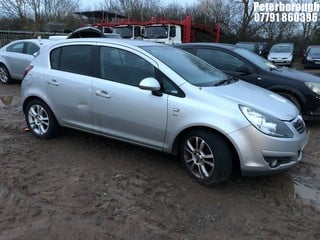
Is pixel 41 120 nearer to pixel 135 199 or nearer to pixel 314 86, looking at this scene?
pixel 135 199

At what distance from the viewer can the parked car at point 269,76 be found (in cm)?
724

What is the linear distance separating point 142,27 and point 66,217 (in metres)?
16.9

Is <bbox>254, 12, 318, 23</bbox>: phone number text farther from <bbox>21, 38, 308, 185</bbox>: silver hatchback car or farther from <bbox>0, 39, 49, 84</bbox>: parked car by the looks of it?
<bbox>21, 38, 308, 185</bbox>: silver hatchback car

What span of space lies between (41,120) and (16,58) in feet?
22.6

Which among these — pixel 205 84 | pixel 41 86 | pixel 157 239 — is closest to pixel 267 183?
pixel 205 84

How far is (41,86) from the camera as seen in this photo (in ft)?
19.2

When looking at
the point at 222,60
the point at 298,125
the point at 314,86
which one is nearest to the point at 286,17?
the point at 222,60

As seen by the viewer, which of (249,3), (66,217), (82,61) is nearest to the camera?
(66,217)

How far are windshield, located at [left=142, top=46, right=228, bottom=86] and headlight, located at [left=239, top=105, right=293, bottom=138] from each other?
2.52ft

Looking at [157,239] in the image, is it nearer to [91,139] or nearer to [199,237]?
[199,237]

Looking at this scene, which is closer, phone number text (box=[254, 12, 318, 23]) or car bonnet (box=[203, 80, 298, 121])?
car bonnet (box=[203, 80, 298, 121])

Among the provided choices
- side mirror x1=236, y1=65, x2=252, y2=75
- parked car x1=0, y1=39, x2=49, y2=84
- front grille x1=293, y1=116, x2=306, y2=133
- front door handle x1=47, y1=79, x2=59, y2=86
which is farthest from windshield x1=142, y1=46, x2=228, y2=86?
parked car x1=0, y1=39, x2=49, y2=84

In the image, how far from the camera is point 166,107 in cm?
460

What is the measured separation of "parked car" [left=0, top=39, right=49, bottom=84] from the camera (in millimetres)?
11988
